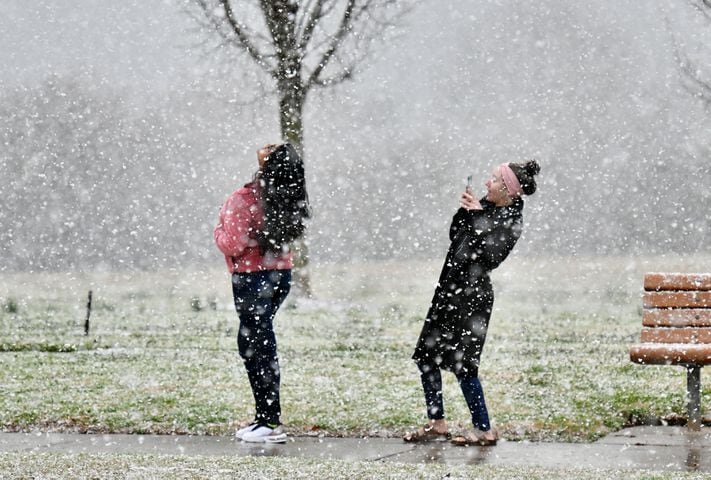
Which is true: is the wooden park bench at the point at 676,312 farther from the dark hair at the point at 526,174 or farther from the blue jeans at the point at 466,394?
the dark hair at the point at 526,174

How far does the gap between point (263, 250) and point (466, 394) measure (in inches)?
60.9

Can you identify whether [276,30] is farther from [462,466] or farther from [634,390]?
[462,466]

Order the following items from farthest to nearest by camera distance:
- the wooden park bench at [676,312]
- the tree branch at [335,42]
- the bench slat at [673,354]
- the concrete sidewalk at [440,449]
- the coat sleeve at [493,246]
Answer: the tree branch at [335,42] < the wooden park bench at [676,312] < the bench slat at [673,354] < the coat sleeve at [493,246] < the concrete sidewalk at [440,449]

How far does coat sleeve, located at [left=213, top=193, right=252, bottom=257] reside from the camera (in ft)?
22.1

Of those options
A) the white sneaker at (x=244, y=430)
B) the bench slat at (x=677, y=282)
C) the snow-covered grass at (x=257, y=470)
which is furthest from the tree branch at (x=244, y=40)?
→ the snow-covered grass at (x=257, y=470)

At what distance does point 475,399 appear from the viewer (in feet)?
22.6

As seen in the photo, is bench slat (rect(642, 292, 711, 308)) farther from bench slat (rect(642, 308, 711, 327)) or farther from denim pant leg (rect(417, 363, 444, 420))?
denim pant leg (rect(417, 363, 444, 420))

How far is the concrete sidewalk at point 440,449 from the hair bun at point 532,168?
168 cm

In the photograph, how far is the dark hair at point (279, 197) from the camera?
22.3 ft

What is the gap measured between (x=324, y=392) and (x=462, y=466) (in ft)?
11.5

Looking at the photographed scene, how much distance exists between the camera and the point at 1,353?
533 inches

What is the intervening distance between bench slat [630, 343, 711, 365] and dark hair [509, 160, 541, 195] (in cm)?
145

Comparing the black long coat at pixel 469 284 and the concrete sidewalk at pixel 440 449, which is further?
Result: the black long coat at pixel 469 284

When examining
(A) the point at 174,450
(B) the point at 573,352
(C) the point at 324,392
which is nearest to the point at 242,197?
(A) the point at 174,450
